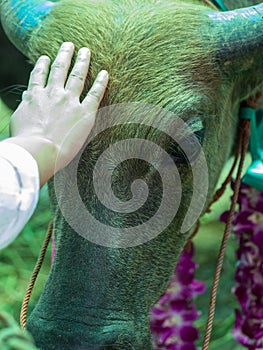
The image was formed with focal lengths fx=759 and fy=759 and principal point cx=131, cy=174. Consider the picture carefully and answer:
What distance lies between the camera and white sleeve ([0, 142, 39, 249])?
60.5 inches

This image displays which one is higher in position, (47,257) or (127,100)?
(127,100)

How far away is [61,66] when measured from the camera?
→ 190cm

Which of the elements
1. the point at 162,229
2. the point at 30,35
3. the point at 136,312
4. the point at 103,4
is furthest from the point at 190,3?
the point at 136,312

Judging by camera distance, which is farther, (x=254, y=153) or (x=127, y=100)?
(x=254, y=153)

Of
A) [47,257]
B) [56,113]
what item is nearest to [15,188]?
[56,113]

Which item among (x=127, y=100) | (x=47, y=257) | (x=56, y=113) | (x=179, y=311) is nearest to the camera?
(x=56, y=113)

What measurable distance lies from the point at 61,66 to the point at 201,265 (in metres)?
1.60

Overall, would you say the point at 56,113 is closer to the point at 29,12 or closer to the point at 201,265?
the point at 29,12

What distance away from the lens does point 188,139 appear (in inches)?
79.6

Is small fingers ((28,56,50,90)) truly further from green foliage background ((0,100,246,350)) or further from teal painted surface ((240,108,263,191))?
green foliage background ((0,100,246,350))

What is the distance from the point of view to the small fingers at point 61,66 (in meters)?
1.87

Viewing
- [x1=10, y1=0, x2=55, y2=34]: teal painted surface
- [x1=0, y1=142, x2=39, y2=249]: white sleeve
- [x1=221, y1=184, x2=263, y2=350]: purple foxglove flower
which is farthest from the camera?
[x1=221, y1=184, x2=263, y2=350]: purple foxglove flower

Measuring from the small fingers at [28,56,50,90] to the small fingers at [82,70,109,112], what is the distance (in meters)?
0.12

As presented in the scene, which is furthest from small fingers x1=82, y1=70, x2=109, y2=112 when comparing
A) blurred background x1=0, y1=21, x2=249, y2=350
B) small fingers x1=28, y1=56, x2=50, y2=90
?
blurred background x1=0, y1=21, x2=249, y2=350
